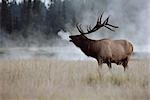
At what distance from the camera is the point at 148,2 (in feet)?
6.74

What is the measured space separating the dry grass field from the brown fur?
0.03 meters

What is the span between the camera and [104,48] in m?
2.06

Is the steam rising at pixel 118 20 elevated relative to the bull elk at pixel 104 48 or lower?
elevated

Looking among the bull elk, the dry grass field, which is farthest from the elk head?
the dry grass field

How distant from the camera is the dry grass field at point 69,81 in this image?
200 centimetres

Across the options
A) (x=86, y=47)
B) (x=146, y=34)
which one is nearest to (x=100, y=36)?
(x=86, y=47)

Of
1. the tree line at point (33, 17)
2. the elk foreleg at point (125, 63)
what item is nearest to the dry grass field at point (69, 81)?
the elk foreleg at point (125, 63)

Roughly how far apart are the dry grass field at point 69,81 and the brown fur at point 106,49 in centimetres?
3

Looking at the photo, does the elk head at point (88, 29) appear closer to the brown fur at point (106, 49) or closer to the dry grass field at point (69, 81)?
the brown fur at point (106, 49)

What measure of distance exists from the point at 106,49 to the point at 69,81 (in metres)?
0.23

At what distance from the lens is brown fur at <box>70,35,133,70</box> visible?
2047 millimetres

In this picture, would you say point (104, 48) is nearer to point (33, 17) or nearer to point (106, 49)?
point (106, 49)

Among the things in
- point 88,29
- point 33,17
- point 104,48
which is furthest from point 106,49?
point 33,17

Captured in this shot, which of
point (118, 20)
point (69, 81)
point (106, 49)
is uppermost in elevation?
point (118, 20)
